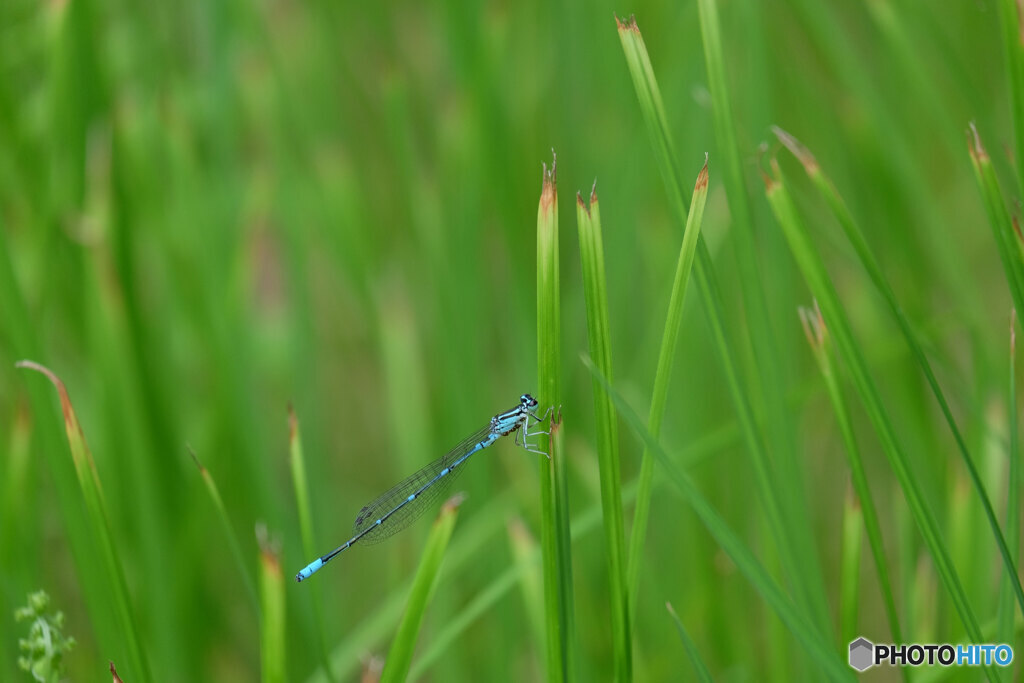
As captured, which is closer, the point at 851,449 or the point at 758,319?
the point at 851,449

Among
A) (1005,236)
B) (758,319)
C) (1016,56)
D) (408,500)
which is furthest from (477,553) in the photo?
(1016,56)

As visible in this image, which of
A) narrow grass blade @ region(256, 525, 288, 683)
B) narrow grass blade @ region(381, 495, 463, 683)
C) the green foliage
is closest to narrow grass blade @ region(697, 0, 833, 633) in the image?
narrow grass blade @ region(381, 495, 463, 683)

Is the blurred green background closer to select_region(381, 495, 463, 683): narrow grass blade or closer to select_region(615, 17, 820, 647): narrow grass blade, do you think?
select_region(615, 17, 820, 647): narrow grass blade

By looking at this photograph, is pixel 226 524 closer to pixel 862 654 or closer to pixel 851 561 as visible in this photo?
pixel 851 561

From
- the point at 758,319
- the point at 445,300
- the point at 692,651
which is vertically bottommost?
the point at 692,651

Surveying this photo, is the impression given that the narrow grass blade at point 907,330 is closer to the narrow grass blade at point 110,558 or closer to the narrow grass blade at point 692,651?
the narrow grass blade at point 692,651
